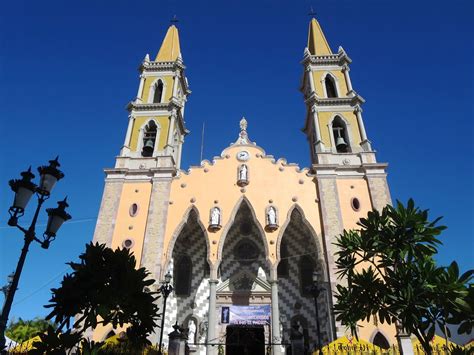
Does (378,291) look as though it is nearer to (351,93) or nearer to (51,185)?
(51,185)

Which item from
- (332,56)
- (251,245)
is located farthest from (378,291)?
(332,56)

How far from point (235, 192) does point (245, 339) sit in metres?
7.72

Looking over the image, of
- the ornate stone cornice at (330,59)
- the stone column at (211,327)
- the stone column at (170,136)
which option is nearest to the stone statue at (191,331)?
the stone column at (211,327)

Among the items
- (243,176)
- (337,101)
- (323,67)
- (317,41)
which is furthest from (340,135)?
(317,41)

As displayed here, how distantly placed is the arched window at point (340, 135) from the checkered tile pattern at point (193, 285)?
32.6ft

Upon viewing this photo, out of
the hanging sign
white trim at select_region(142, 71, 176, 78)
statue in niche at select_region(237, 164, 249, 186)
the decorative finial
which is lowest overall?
the hanging sign

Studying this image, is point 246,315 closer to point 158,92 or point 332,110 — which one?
point 332,110

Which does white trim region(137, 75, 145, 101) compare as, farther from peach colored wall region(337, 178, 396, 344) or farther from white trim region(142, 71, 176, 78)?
peach colored wall region(337, 178, 396, 344)

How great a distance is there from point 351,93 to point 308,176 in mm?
7019

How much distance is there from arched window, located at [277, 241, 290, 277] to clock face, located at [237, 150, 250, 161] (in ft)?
18.1

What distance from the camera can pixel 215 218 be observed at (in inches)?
773

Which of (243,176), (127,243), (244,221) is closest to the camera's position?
(127,243)

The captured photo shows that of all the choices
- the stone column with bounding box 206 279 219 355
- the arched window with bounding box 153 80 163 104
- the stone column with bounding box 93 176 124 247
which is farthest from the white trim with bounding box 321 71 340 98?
the stone column with bounding box 206 279 219 355

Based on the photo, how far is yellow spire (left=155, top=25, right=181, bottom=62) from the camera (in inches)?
1114
